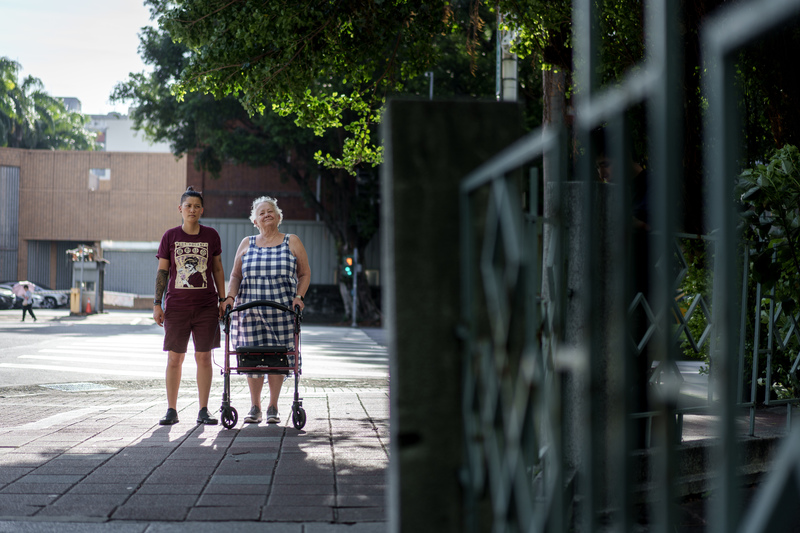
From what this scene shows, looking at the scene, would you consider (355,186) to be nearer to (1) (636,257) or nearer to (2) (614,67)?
(2) (614,67)

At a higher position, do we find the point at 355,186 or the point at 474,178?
the point at 355,186

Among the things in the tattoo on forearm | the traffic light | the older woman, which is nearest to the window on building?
the traffic light

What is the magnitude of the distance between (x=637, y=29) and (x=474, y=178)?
691 cm

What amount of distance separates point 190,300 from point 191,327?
0.72ft

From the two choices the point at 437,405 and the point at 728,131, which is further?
the point at 437,405

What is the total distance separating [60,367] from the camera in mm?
12508

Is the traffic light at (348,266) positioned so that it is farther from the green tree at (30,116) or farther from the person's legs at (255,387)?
the green tree at (30,116)

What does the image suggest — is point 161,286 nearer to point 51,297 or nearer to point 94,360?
point 94,360

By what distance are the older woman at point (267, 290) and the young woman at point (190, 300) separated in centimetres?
21

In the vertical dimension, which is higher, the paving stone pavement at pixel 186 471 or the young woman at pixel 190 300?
the young woman at pixel 190 300

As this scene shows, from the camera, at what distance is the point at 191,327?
6574 mm

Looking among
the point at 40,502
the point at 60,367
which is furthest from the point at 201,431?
the point at 60,367

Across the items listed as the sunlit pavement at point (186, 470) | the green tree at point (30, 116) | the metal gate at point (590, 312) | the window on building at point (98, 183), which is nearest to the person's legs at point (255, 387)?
the sunlit pavement at point (186, 470)

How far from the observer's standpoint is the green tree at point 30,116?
5062 centimetres
